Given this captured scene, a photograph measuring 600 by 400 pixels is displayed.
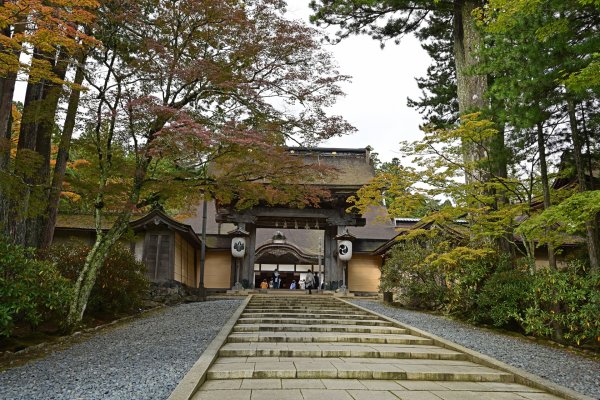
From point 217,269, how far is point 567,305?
15.4 metres

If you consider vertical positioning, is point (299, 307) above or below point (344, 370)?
above

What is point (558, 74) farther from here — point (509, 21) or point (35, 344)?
point (35, 344)

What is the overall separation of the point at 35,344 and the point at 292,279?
2132cm

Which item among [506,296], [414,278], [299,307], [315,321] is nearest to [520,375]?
[506,296]

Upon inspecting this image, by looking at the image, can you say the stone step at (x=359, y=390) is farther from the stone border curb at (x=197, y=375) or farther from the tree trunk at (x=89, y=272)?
the tree trunk at (x=89, y=272)

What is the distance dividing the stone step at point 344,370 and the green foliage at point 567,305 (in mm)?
2480

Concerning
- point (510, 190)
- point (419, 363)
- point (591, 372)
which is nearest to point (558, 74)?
point (510, 190)

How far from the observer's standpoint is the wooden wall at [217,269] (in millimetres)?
20047

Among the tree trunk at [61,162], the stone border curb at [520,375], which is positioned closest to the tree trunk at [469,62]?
the stone border curb at [520,375]

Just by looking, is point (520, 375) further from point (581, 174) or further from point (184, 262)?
point (184, 262)

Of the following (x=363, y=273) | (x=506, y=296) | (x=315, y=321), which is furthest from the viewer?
(x=363, y=273)

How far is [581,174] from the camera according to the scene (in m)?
8.15

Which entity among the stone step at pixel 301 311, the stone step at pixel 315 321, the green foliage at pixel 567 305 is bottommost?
the stone step at pixel 315 321

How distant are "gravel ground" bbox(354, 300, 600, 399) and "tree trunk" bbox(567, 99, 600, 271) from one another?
184cm
